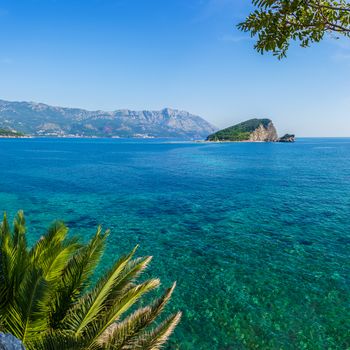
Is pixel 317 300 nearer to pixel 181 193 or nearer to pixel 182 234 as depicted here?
pixel 182 234

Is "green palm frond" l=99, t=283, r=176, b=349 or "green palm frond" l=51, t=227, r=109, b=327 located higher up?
"green palm frond" l=51, t=227, r=109, b=327

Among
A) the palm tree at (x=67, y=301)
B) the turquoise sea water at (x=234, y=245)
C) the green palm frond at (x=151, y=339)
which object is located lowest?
the turquoise sea water at (x=234, y=245)

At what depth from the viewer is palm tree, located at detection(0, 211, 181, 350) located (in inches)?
230

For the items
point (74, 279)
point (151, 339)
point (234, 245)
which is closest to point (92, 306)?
point (74, 279)

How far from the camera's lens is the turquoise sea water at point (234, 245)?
44.5ft

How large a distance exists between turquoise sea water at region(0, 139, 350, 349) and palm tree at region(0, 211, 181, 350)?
21.6 feet

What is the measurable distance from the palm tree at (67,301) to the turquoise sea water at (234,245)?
21.6 feet

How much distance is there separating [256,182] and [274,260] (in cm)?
3635

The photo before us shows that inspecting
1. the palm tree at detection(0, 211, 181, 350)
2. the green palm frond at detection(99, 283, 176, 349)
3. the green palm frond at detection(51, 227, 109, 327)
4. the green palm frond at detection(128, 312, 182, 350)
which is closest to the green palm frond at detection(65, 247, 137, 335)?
the palm tree at detection(0, 211, 181, 350)

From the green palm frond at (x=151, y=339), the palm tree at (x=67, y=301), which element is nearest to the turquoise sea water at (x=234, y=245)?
the green palm frond at (x=151, y=339)

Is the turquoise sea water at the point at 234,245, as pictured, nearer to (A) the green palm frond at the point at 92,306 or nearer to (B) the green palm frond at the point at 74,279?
(B) the green palm frond at the point at 74,279

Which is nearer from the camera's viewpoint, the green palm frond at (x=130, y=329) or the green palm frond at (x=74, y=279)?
the green palm frond at (x=130, y=329)

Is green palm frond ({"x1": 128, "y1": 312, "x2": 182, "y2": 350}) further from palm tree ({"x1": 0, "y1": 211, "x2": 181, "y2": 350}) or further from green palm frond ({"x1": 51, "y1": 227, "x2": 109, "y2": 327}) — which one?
green palm frond ({"x1": 51, "y1": 227, "x2": 109, "y2": 327})

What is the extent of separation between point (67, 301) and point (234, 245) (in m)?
18.3
